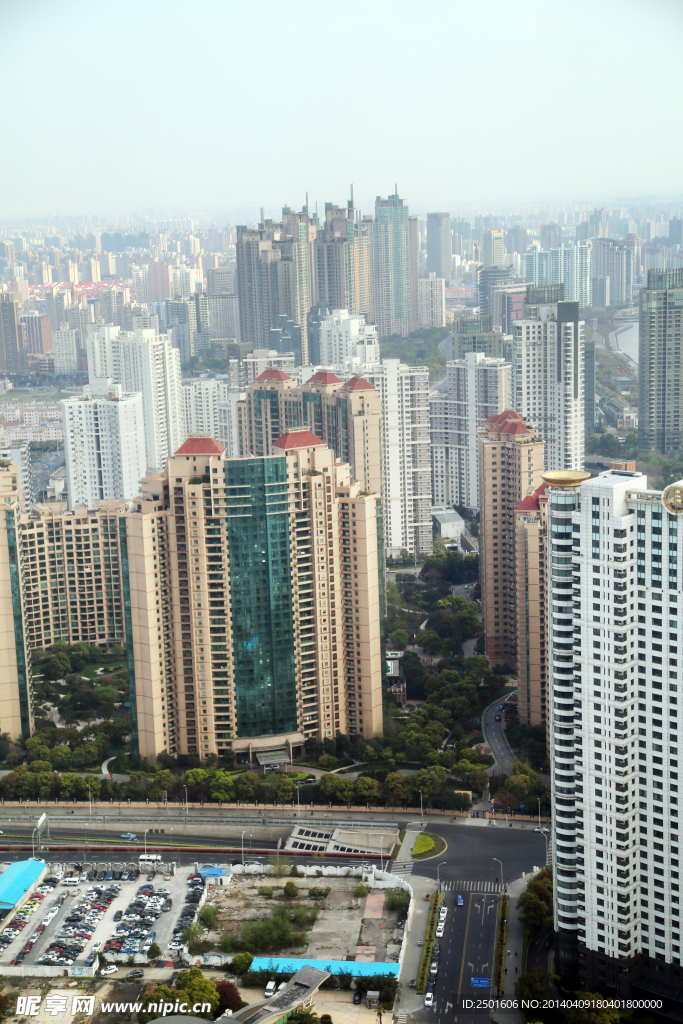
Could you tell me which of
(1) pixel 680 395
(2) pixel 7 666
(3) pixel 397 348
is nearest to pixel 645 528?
(2) pixel 7 666

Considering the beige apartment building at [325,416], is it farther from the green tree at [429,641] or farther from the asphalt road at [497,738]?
the asphalt road at [497,738]

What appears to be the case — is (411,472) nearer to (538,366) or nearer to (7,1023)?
(538,366)

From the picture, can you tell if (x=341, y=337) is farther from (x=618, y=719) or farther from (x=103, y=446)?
(x=618, y=719)

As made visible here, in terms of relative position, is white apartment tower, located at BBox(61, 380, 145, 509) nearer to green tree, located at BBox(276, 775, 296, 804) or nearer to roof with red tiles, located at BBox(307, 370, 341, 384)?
roof with red tiles, located at BBox(307, 370, 341, 384)

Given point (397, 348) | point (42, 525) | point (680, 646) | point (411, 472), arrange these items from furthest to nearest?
point (397, 348) → point (411, 472) → point (42, 525) → point (680, 646)

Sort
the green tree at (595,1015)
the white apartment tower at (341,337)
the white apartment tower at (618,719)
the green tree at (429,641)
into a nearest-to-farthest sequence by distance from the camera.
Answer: the green tree at (595,1015) → the white apartment tower at (618,719) → the green tree at (429,641) → the white apartment tower at (341,337)

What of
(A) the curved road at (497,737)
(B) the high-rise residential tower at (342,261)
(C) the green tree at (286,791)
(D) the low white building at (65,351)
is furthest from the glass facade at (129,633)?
(B) the high-rise residential tower at (342,261)

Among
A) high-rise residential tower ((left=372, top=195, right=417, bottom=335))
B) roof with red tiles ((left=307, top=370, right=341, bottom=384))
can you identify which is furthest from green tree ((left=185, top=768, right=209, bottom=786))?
high-rise residential tower ((left=372, top=195, right=417, bottom=335))
